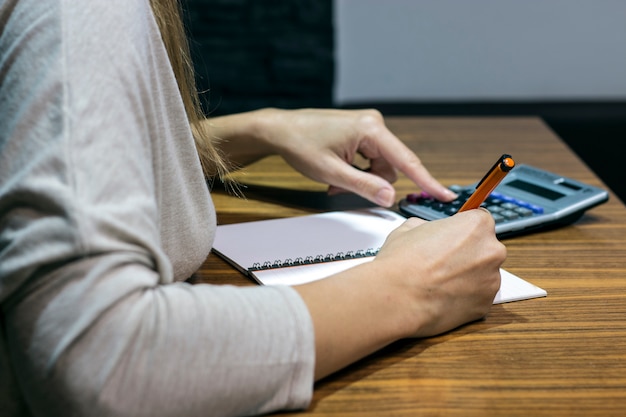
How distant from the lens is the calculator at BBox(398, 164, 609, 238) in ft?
2.64

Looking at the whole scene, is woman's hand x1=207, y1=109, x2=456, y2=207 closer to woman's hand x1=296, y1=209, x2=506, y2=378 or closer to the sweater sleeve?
woman's hand x1=296, y1=209, x2=506, y2=378

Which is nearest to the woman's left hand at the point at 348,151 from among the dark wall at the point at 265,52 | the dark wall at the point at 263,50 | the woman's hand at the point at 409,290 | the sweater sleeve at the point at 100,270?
the woman's hand at the point at 409,290

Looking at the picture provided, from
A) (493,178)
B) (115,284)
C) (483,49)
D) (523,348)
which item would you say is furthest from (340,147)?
(483,49)

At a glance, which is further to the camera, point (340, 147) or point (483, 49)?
point (483, 49)

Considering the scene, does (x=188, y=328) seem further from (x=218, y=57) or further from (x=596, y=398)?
(x=218, y=57)

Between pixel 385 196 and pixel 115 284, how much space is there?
45 cm

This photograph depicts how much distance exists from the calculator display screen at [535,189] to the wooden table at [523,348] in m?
0.04

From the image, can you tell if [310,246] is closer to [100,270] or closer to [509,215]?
[509,215]

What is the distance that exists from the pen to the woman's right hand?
0.12 feet

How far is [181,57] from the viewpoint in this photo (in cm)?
70

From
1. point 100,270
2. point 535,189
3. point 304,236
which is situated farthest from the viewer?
point 535,189

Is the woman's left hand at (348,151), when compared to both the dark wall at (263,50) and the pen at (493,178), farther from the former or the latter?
the dark wall at (263,50)

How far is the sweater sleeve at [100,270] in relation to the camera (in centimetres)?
43

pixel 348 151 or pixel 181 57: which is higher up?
pixel 181 57
